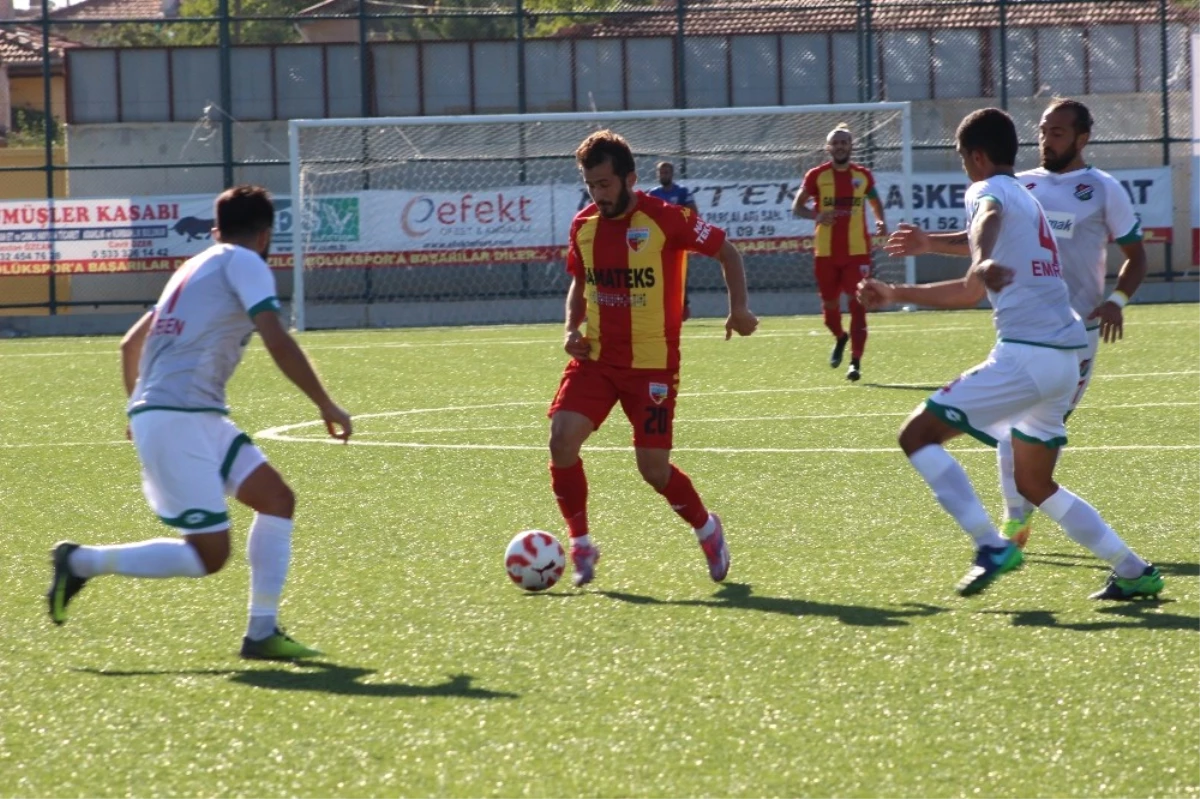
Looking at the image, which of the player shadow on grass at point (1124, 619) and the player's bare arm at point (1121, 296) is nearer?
the player shadow on grass at point (1124, 619)

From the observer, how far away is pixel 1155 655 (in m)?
4.92

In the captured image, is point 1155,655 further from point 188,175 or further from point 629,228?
point 188,175

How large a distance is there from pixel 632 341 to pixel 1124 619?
6.66ft

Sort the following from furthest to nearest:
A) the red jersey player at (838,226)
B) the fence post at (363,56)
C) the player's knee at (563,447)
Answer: the fence post at (363,56)
the red jersey player at (838,226)
the player's knee at (563,447)

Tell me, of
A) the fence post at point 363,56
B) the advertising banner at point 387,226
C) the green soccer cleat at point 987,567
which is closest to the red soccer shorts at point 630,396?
the green soccer cleat at point 987,567

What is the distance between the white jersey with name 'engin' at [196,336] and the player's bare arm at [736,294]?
1869 mm

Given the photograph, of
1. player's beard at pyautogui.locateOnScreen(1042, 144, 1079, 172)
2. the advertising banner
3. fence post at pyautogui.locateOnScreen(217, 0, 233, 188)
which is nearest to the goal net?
the advertising banner

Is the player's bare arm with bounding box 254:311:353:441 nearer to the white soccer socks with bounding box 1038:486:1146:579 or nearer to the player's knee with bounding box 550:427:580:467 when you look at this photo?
the player's knee with bounding box 550:427:580:467

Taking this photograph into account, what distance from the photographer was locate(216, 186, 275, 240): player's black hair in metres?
5.13

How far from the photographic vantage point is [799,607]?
226 inches

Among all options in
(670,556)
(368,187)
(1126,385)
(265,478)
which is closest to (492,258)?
(368,187)

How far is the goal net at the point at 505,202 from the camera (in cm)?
2264

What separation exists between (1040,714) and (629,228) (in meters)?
2.67

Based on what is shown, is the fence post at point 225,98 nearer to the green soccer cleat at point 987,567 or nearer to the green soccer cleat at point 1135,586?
the green soccer cleat at point 987,567
